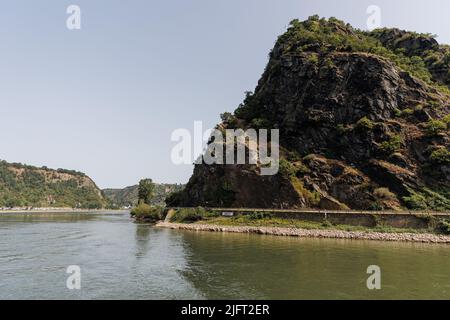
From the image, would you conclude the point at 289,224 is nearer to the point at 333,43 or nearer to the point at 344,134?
the point at 344,134

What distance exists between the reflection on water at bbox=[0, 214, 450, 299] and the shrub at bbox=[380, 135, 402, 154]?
114 ft

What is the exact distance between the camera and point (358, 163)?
300ft

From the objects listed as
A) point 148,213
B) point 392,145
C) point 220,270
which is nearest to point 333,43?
point 392,145

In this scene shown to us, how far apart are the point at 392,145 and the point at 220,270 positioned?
66.9 meters

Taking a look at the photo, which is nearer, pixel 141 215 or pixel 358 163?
pixel 358 163

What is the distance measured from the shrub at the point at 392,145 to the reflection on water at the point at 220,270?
114 ft

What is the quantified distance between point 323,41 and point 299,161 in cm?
4347

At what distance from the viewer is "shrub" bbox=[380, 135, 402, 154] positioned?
3457 inches

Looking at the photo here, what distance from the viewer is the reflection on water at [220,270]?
28891mm

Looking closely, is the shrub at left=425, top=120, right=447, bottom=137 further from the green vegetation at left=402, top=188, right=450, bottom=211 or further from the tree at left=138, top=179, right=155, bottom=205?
the tree at left=138, top=179, right=155, bottom=205

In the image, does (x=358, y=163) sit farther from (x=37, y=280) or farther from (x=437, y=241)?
(x=37, y=280)

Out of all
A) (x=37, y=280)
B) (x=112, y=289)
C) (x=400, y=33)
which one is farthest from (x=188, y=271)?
(x=400, y=33)

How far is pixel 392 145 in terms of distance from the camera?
87.9 m

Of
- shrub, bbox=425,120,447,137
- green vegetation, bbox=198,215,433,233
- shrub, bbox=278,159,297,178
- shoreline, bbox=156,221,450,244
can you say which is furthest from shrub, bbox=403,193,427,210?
shrub, bbox=278,159,297,178
